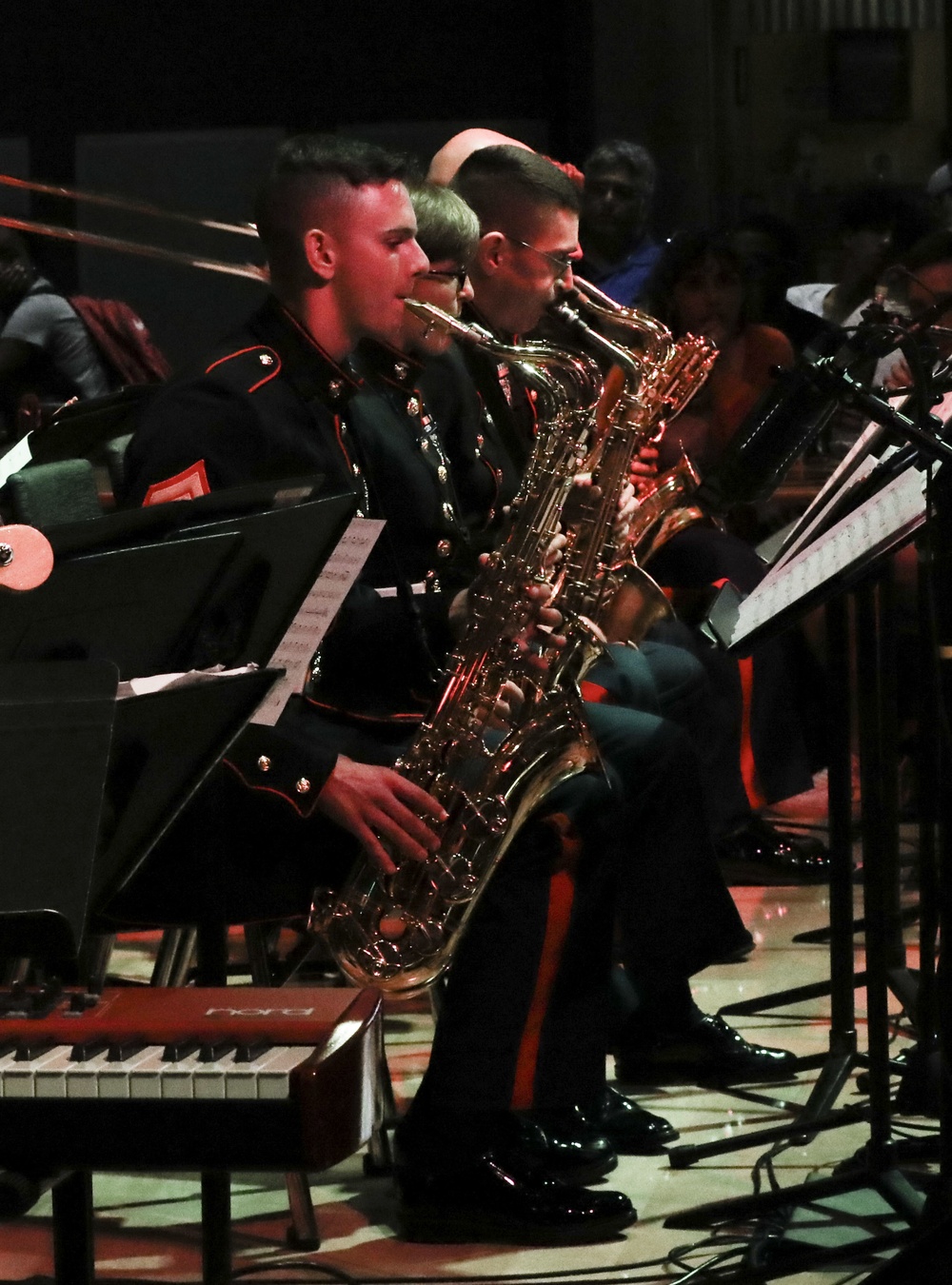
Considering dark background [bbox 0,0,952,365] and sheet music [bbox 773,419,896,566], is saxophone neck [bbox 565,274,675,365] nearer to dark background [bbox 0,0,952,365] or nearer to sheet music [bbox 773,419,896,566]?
sheet music [bbox 773,419,896,566]

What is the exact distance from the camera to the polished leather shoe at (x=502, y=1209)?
2.37 metres

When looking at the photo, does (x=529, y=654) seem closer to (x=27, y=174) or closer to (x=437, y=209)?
(x=437, y=209)

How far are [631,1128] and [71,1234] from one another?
1.31 m

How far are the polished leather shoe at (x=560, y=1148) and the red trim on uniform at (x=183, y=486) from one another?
0.94 metres

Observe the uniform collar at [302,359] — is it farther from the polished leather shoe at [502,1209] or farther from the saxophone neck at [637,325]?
the polished leather shoe at [502,1209]

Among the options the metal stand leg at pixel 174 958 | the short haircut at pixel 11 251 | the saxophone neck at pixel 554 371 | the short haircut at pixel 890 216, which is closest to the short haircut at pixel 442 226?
the saxophone neck at pixel 554 371

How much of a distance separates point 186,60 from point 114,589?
6.28 m

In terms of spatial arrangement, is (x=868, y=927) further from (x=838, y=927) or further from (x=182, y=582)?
(x=182, y=582)

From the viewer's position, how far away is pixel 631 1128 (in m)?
2.73

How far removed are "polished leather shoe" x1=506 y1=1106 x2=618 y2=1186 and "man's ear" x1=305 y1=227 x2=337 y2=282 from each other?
1.17 meters

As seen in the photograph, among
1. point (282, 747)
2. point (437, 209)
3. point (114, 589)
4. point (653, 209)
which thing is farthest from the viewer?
point (653, 209)

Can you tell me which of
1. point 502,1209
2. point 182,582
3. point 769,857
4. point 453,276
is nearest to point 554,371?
point 453,276

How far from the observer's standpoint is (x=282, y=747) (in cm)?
224

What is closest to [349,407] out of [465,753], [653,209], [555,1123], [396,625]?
[396,625]
